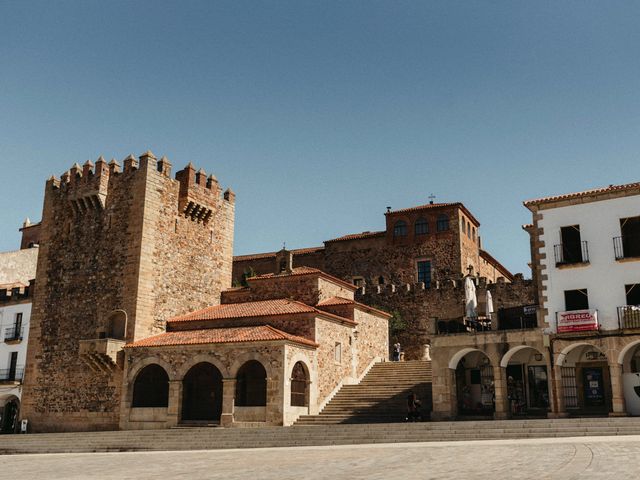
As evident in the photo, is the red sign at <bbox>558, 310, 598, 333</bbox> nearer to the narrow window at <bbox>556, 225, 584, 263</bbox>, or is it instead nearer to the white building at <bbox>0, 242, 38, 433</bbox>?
the narrow window at <bbox>556, 225, 584, 263</bbox>

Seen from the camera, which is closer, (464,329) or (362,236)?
(464,329)

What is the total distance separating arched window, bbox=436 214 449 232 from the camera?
48.2m

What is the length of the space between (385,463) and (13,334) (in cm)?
3148

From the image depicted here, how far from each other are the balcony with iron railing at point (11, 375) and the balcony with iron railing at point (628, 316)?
102ft

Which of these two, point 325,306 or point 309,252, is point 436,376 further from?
point 309,252

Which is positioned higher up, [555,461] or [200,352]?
[200,352]

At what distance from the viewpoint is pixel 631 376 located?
23469 mm

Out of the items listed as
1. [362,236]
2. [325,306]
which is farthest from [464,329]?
[362,236]

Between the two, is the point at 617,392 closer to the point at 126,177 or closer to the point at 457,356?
the point at 457,356

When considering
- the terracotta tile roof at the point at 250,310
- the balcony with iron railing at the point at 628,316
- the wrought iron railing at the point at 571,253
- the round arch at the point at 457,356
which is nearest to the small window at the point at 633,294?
the balcony with iron railing at the point at 628,316

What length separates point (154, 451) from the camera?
21.8m

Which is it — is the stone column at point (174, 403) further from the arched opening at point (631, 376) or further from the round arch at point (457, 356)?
the arched opening at point (631, 376)

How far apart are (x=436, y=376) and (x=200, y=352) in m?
9.92

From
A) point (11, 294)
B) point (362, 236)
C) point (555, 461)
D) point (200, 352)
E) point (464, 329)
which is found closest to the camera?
point (555, 461)
